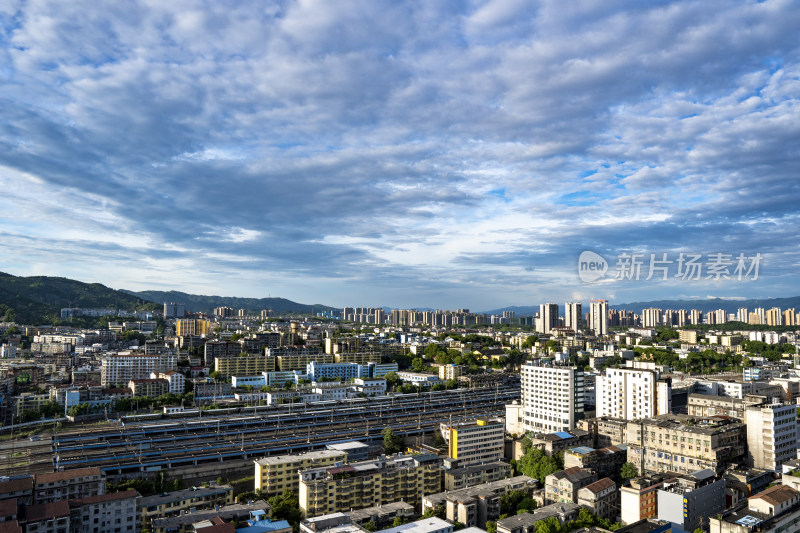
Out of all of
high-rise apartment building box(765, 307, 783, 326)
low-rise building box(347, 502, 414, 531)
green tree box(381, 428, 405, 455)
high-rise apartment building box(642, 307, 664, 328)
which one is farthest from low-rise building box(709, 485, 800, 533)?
high-rise apartment building box(642, 307, 664, 328)

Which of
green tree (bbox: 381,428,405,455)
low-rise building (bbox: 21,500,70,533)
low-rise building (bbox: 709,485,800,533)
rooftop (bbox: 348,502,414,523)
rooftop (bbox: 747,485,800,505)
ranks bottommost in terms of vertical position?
green tree (bbox: 381,428,405,455)

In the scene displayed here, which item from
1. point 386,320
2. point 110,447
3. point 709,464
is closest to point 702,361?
point 709,464

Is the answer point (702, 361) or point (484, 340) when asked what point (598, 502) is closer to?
point (702, 361)

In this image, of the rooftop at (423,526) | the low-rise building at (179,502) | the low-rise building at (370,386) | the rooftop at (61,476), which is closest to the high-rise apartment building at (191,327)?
the low-rise building at (370,386)

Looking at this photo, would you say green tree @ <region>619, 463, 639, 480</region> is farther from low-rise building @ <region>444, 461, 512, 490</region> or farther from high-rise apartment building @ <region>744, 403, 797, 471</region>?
high-rise apartment building @ <region>744, 403, 797, 471</region>

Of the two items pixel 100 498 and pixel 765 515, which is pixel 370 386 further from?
pixel 765 515

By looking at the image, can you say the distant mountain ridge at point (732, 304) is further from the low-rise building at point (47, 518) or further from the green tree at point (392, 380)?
the low-rise building at point (47, 518)
